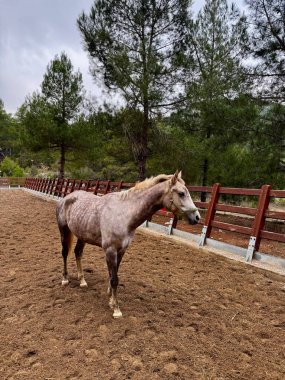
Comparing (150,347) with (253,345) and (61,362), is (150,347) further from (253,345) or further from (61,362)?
(253,345)

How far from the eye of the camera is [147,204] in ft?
12.1

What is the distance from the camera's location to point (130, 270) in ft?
16.8

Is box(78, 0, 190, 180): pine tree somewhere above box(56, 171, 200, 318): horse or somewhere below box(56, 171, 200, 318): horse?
above

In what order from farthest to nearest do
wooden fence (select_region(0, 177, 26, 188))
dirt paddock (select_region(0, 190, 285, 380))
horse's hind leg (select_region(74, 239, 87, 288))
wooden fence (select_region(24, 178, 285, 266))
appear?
1. wooden fence (select_region(0, 177, 26, 188))
2. wooden fence (select_region(24, 178, 285, 266))
3. horse's hind leg (select_region(74, 239, 87, 288))
4. dirt paddock (select_region(0, 190, 285, 380))

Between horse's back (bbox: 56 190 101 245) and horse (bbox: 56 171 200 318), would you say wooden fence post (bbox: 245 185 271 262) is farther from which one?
horse's back (bbox: 56 190 101 245)

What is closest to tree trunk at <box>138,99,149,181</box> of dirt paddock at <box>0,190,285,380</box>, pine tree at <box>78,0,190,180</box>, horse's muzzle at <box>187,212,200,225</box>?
pine tree at <box>78,0,190,180</box>

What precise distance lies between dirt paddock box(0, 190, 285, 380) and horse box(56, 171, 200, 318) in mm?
428

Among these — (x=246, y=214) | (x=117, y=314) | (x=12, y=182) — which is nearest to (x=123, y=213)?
(x=117, y=314)

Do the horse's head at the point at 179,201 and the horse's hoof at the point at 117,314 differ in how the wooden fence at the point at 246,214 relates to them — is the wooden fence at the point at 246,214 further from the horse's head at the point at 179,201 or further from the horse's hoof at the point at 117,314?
the horse's hoof at the point at 117,314

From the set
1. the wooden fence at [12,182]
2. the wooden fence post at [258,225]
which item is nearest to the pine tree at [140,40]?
the wooden fence post at [258,225]

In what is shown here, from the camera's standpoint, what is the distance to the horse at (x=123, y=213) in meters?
3.54

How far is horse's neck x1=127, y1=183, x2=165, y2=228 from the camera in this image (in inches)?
145

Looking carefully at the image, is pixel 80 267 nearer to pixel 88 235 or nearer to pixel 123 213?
pixel 88 235

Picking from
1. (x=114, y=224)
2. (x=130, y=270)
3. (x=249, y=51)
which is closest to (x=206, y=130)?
(x=249, y=51)
